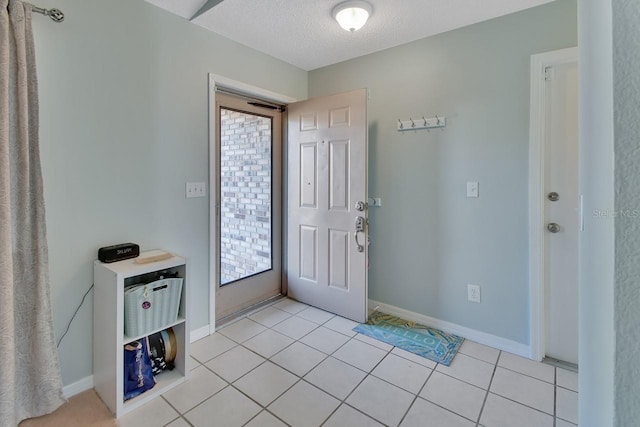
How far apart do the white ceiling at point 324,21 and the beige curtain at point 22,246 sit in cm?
94

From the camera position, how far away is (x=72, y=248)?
1.74m

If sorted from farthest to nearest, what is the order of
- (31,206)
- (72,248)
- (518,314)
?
(518,314) < (72,248) < (31,206)

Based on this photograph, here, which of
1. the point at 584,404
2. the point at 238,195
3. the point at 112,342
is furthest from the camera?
the point at 238,195

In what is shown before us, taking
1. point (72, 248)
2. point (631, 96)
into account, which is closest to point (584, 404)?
point (631, 96)

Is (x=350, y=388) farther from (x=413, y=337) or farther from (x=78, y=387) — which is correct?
(x=78, y=387)

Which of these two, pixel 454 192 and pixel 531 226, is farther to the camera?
pixel 454 192

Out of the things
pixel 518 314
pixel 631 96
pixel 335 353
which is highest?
pixel 631 96

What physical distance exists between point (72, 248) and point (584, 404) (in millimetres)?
2393

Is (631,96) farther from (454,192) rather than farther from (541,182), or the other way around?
(454,192)

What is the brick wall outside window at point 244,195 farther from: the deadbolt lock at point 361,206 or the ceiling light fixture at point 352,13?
the ceiling light fixture at point 352,13

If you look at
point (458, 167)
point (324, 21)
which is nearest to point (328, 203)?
point (458, 167)

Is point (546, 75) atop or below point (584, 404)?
atop

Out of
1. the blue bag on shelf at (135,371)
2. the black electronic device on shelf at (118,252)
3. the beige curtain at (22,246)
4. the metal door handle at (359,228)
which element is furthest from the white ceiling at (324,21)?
the blue bag on shelf at (135,371)

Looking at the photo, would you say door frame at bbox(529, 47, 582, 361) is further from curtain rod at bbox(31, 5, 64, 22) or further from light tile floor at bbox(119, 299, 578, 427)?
curtain rod at bbox(31, 5, 64, 22)
